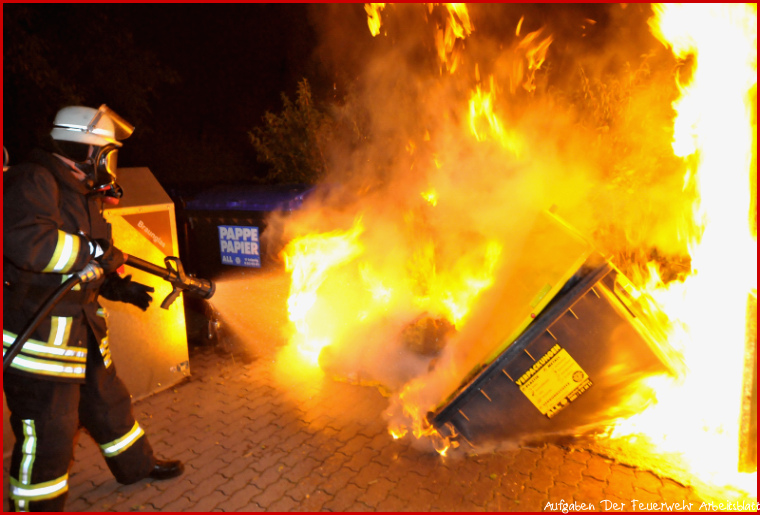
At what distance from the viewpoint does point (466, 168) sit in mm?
5594

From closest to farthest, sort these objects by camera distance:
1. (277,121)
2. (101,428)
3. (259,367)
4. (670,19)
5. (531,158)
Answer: (101,428) < (670,19) < (259,367) < (531,158) < (277,121)

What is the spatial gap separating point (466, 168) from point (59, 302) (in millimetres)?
4088

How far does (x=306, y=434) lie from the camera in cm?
397

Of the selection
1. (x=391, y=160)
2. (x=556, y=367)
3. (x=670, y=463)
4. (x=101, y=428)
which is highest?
(x=391, y=160)

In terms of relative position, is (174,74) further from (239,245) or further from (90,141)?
(90,141)

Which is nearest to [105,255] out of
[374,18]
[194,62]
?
[374,18]

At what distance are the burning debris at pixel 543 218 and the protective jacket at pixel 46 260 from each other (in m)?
2.29

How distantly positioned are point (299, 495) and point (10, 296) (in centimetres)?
204

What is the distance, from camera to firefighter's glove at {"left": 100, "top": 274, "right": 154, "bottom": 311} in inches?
128

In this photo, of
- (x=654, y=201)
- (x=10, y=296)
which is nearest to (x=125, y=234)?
(x=10, y=296)

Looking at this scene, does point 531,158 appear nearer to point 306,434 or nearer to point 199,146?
point 306,434

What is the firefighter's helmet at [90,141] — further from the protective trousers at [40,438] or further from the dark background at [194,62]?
the protective trousers at [40,438]

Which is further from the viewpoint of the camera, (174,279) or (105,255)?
(174,279)

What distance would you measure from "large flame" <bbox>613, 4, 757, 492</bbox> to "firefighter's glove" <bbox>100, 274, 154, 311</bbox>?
3.34m
